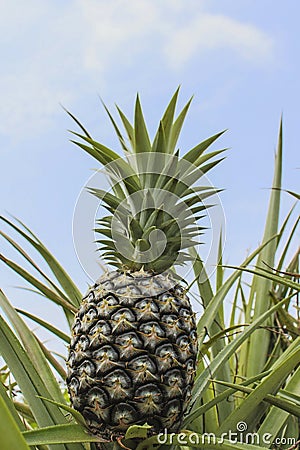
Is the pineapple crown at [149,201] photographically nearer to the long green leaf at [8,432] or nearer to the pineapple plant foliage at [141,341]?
the pineapple plant foliage at [141,341]

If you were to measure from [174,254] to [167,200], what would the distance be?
0.10 m

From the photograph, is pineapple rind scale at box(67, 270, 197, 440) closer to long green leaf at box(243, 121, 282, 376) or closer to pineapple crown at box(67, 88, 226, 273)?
pineapple crown at box(67, 88, 226, 273)

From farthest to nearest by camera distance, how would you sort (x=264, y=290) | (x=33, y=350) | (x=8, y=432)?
(x=264, y=290)
(x=33, y=350)
(x=8, y=432)

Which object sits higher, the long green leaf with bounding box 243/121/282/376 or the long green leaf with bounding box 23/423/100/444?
the long green leaf with bounding box 243/121/282/376

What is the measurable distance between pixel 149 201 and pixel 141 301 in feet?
0.67

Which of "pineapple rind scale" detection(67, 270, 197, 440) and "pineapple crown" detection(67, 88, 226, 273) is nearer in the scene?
"pineapple rind scale" detection(67, 270, 197, 440)

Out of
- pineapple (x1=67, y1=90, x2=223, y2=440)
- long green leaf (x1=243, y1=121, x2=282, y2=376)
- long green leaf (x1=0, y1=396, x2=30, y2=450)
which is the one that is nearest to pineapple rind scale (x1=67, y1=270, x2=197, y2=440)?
pineapple (x1=67, y1=90, x2=223, y2=440)

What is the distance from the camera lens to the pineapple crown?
930mm

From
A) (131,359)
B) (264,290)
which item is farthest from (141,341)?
(264,290)

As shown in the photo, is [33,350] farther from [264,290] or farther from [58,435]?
[264,290]

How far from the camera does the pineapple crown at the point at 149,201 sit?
3.05 feet

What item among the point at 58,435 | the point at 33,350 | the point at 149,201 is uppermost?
the point at 149,201

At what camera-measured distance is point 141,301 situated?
0.83 meters

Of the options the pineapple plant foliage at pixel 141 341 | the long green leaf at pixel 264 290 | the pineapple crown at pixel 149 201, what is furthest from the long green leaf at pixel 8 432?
the long green leaf at pixel 264 290
